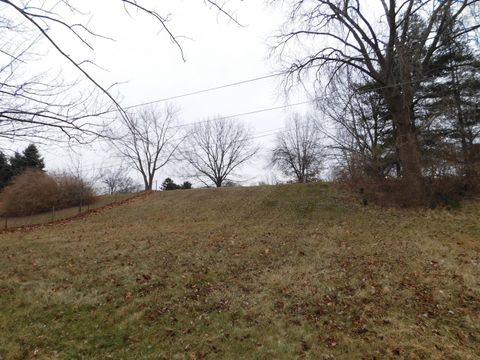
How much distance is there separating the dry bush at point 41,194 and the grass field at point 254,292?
11.1 metres

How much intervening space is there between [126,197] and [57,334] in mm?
19170

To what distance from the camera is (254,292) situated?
18.7ft

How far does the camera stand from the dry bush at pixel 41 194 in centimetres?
2023

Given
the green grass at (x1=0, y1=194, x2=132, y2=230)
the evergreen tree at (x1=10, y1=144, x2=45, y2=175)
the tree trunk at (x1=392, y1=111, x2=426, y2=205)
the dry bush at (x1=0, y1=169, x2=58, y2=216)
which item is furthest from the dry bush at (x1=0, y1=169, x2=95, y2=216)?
the tree trunk at (x1=392, y1=111, x2=426, y2=205)

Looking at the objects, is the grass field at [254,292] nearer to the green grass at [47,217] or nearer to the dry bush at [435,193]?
the dry bush at [435,193]

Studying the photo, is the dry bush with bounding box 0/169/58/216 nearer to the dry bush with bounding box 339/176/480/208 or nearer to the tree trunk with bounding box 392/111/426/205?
the dry bush with bounding box 339/176/480/208

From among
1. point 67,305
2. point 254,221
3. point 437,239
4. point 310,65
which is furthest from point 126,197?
point 437,239

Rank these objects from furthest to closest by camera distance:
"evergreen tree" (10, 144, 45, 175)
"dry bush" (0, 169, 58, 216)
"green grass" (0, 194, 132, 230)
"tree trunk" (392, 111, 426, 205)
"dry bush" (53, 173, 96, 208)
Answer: "dry bush" (53, 173, 96, 208) → "dry bush" (0, 169, 58, 216) → "green grass" (0, 194, 132, 230) → "tree trunk" (392, 111, 426, 205) → "evergreen tree" (10, 144, 45, 175)

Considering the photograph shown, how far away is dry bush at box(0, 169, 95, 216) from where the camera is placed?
20.2m

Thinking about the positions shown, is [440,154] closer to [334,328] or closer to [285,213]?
[285,213]

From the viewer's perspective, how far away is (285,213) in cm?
1298

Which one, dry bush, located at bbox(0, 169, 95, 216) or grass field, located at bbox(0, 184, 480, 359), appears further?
dry bush, located at bbox(0, 169, 95, 216)

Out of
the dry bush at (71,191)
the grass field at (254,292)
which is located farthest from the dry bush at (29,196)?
the grass field at (254,292)

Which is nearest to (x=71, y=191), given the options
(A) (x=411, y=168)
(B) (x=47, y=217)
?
(B) (x=47, y=217)
